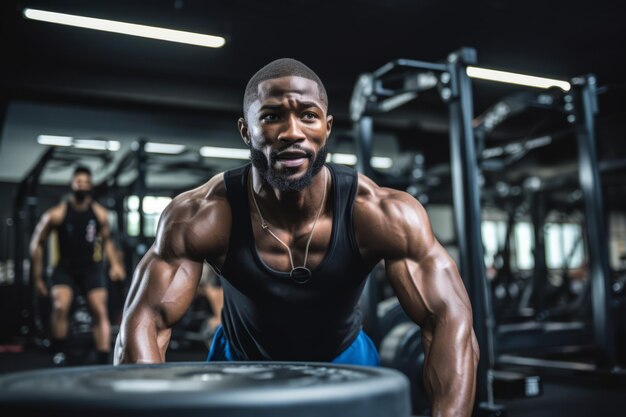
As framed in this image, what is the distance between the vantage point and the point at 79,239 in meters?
4.70

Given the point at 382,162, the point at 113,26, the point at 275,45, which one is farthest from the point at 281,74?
the point at 382,162

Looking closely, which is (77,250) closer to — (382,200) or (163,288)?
(163,288)

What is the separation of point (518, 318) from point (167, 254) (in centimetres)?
570

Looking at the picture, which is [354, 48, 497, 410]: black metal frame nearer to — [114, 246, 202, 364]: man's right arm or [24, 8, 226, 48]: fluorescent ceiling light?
[24, 8, 226, 48]: fluorescent ceiling light

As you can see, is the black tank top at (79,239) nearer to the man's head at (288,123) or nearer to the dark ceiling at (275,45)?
the dark ceiling at (275,45)

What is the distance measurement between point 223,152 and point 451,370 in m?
8.93

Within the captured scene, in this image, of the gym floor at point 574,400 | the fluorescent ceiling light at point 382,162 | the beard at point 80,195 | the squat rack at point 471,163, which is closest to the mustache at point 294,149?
the squat rack at point 471,163

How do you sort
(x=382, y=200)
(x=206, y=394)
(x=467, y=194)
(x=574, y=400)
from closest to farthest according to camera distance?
(x=206, y=394) < (x=382, y=200) < (x=467, y=194) < (x=574, y=400)

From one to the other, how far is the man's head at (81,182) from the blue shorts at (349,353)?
10.4 ft

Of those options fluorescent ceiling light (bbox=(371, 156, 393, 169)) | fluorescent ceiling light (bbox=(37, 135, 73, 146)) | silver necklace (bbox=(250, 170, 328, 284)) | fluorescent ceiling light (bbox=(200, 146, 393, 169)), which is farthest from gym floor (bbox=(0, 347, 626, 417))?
fluorescent ceiling light (bbox=(37, 135, 73, 146))

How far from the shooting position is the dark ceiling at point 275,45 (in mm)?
5684

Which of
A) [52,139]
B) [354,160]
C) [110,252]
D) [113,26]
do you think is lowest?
[110,252]

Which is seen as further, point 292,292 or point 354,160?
point 354,160

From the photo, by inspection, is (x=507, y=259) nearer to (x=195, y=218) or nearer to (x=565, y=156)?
(x=195, y=218)
